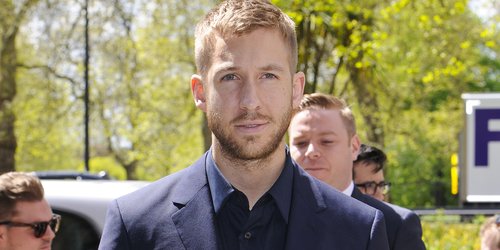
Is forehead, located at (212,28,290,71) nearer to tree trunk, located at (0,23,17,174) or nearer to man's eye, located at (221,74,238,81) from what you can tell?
man's eye, located at (221,74,238,81)

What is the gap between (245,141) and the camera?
97.2 inches

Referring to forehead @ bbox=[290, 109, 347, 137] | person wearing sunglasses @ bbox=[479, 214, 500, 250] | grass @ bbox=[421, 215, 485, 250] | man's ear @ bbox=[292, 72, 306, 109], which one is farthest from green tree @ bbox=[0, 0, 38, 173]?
man's ear @ bbox=[292, 72, 306, 109]

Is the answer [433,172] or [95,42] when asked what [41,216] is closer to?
[95,42]

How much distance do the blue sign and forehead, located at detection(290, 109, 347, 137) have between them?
324 cm

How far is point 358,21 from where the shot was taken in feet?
61.6

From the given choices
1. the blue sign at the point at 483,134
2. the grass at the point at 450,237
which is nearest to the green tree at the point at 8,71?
the grass at the point at 450,237

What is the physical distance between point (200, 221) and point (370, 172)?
11.4ft

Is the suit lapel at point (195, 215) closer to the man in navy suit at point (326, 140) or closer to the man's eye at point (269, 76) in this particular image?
the man's eye at point (269, 76)

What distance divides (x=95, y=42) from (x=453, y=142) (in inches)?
1005

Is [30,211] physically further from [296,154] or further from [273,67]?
[273,67]

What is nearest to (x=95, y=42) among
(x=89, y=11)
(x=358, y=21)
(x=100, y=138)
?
(x=89, y=11)

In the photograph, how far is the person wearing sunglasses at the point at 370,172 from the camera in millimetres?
5766

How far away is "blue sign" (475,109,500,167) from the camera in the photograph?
307 inches

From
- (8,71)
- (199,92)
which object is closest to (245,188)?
(199,92)
